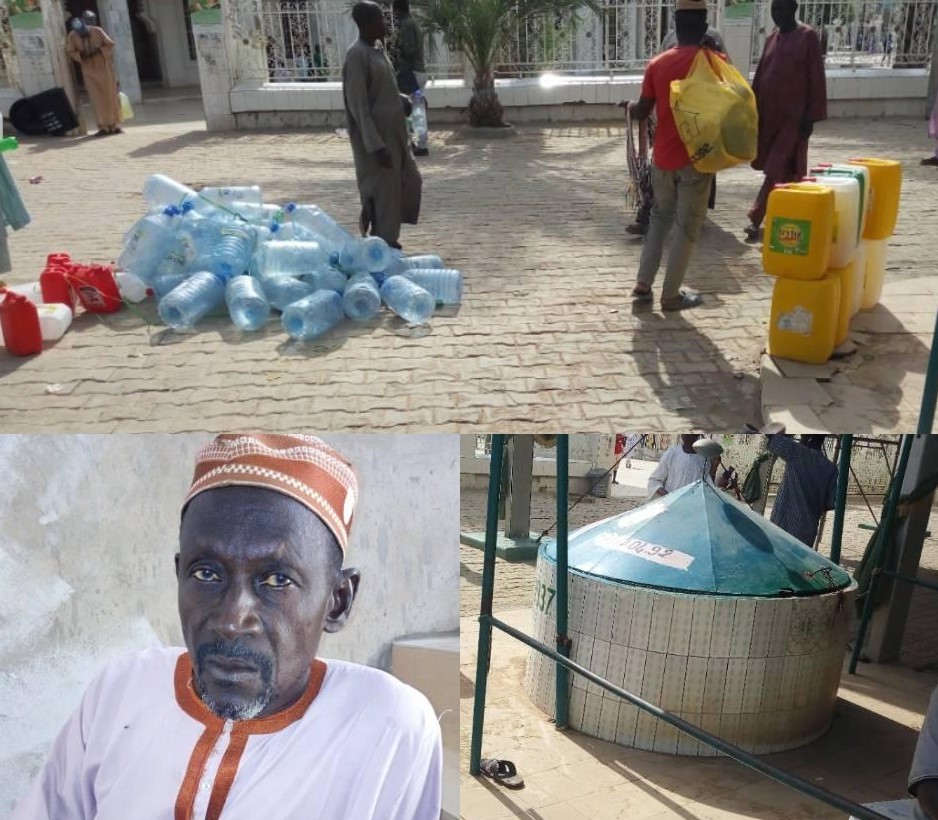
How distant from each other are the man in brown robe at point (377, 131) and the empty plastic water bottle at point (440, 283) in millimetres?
481

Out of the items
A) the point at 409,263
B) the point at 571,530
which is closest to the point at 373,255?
the point at 409,263

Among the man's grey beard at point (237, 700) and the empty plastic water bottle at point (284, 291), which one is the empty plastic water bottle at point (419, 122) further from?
the man's grey beard at point (237, 700)

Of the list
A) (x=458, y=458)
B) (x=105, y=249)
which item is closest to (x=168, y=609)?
(x=458, y=458)

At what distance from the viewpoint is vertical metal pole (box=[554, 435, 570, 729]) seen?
4375 mm

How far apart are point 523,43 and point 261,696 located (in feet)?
49.0

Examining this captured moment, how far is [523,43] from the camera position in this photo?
Result: 16.0 meters

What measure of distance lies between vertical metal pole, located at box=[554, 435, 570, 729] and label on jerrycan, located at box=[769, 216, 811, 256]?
5.27 feet

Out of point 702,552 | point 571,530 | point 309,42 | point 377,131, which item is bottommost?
point 571,530

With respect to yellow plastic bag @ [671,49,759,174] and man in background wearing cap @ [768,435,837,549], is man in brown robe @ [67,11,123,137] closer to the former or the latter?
yellow plastic bag @ [671,49,759,174]

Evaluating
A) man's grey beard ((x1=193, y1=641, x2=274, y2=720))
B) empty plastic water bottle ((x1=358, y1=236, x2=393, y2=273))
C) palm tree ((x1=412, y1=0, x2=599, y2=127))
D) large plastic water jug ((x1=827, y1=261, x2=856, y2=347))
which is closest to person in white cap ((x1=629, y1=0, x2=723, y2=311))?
large plastic water jug ((x1=827, y1=261, x2=856, y2=347))

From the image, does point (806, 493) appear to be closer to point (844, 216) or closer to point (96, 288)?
point (844, 216)

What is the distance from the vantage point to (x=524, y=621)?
7602 mm

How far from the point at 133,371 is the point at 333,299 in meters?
1.35

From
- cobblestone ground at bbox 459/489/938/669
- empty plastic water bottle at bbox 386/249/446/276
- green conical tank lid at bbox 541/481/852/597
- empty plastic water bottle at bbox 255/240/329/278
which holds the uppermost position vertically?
empty plastic water bottle at bbox 255/240/329/278
